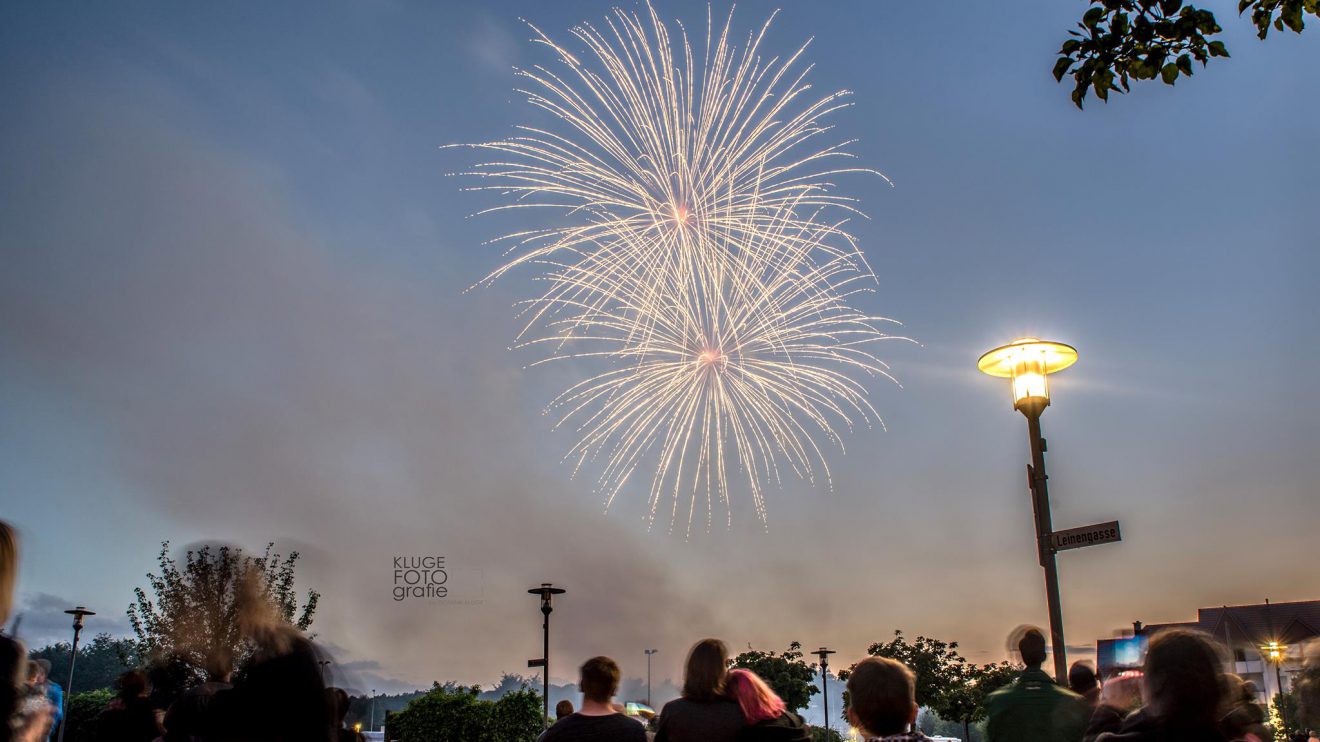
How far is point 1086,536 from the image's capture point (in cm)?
817

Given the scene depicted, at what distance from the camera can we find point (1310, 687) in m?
3.69

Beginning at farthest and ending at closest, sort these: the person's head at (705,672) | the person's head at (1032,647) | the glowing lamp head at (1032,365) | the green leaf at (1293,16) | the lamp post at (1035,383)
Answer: the glowing lamp head at (1032,365)
the lamp post at (1035,383)
the person's head at (1032,647)
the person's head at (705,672)
the green leaf at (1293,16)

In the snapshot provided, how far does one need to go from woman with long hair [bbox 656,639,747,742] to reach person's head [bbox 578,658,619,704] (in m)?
0.41

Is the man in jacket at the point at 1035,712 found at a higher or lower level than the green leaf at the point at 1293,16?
lower

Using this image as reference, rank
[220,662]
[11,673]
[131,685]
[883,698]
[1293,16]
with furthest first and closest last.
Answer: [131,685] < [1293,16] < [883,698] < [220,662] < [11,673]

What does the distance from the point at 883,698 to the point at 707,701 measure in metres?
1.33

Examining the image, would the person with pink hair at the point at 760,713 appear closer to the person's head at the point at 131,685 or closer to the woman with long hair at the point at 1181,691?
the woman with long hair at the point at 1181,691

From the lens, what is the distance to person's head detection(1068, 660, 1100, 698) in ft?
21.4

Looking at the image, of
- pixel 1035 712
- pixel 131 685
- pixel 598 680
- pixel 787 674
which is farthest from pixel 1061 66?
pixel 787 674

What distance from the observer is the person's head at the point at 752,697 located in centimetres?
536

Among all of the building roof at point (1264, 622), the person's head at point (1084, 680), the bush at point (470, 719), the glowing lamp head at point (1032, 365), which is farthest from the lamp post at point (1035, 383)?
the building roof at point (1264, 622)

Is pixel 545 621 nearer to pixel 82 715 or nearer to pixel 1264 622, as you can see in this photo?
pixel 82 715

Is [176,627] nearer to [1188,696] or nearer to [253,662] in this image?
[253,662]

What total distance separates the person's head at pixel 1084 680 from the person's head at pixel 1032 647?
540mm
